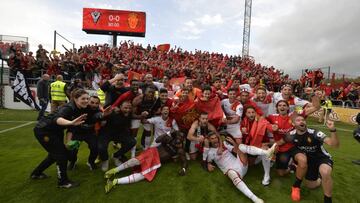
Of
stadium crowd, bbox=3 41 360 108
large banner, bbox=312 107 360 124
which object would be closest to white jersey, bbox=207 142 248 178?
stadium crowd, bbox=3 41 360 108

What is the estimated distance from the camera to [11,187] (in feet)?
15.7

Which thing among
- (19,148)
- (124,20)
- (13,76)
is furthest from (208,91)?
(124,20)

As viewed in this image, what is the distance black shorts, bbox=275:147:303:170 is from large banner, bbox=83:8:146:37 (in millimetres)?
33390

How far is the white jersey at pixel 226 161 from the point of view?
17.0ft

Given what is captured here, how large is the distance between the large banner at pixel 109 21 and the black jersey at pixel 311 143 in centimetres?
3381

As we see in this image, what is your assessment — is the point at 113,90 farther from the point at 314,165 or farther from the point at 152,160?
the point at 314,165

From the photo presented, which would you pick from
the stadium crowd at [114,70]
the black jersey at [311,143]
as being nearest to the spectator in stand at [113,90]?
the stadium crowd at [114,70]

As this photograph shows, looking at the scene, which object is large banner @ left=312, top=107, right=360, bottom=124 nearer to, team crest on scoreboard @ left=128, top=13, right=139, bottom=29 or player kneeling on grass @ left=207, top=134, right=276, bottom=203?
player kneeling on grass @ left=207, top=134, right=276, bottom=203

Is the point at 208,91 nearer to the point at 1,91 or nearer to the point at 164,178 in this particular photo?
the point at 164,178

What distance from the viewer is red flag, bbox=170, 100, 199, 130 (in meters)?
6.00

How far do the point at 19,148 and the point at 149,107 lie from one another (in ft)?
13.5

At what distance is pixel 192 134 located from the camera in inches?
219

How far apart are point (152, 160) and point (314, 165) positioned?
123 inches

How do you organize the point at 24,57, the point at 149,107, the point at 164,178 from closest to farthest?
the point at 164,178
the point at 149,107
the point at 24,57
